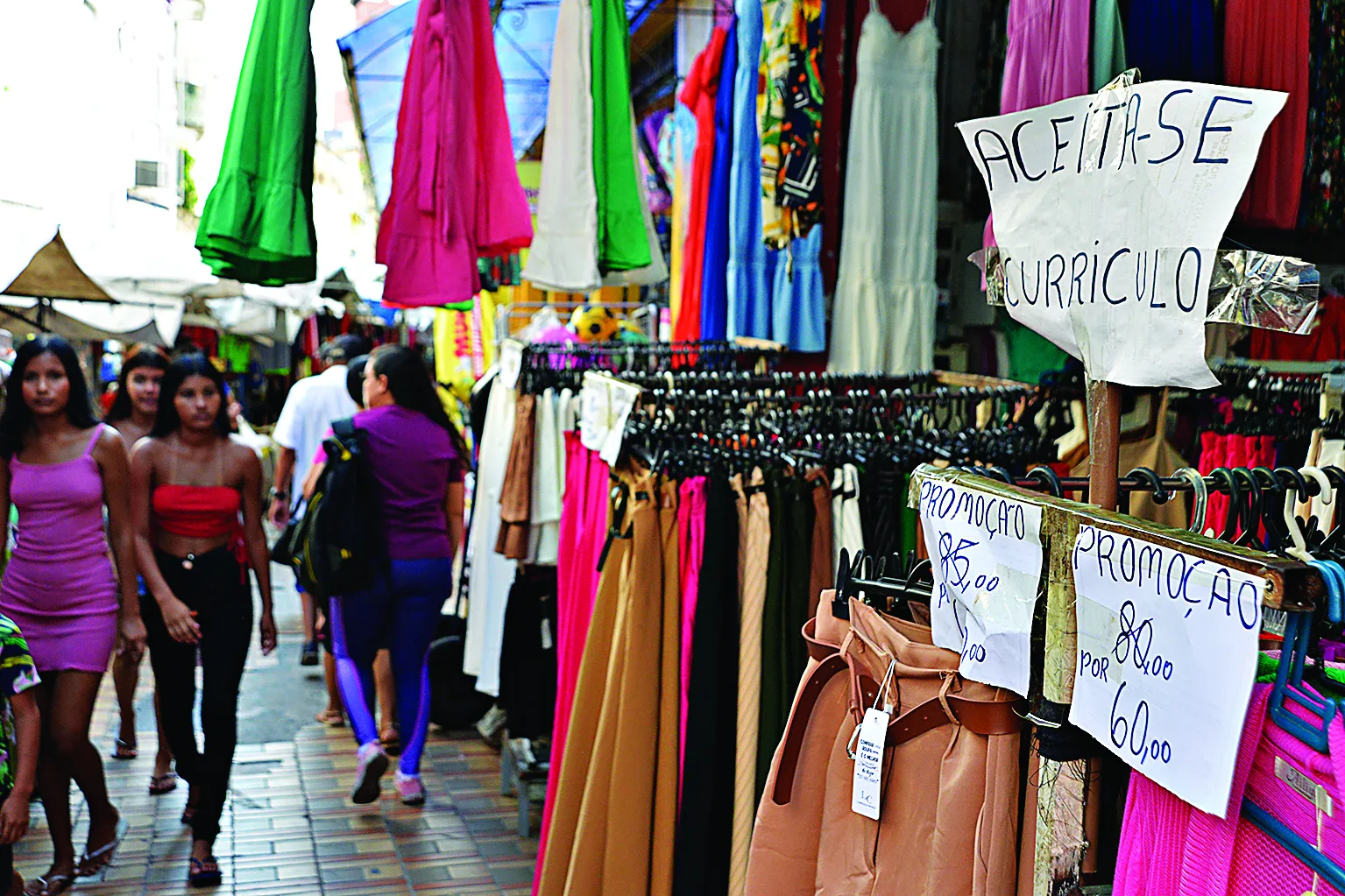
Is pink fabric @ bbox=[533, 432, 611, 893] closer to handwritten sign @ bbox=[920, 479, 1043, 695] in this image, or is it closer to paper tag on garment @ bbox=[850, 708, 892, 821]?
paper tag on garment @ bbox=[850, 708, 892, 821]

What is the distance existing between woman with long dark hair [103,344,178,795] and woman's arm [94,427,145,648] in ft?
2.31

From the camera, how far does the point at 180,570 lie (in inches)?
167

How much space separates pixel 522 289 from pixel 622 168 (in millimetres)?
4513

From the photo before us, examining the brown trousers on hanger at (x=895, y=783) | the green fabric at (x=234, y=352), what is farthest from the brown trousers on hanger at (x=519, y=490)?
the green fabric at (x=234, y=352)

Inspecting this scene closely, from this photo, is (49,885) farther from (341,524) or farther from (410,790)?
(341,524)

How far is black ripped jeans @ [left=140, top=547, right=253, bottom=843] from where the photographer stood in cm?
412

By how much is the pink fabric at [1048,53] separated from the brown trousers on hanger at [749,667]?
104cm

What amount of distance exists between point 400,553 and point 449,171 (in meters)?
1.54

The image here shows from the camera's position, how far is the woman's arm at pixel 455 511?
4.86m

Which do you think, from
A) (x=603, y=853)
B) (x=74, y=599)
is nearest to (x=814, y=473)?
(x=603, y=853)

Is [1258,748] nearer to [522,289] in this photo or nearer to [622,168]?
[622,168]

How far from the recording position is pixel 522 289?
8727 mm

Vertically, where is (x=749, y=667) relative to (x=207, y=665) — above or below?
above

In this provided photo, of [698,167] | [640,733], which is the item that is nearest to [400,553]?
[698,167]
